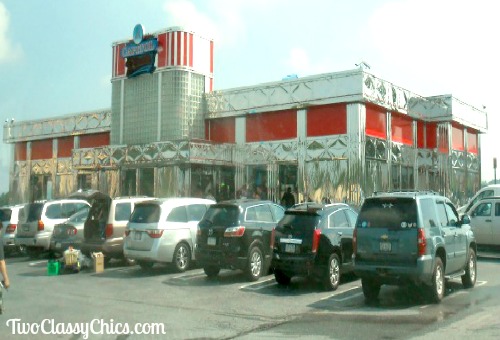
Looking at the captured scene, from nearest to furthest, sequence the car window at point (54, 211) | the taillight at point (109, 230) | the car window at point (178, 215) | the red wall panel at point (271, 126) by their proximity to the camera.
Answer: the car window at point (178, 215)
the taillight at point (109, 230)
the car window at point (54, 211)
the red wall panel at point (271, 126)

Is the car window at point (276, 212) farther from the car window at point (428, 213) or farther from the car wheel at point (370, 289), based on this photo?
the car window at point (428, 213)

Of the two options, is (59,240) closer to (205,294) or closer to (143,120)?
(205,294)

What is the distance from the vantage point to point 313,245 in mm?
12719

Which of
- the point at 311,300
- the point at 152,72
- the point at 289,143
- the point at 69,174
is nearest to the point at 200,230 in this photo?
the point at 311,300

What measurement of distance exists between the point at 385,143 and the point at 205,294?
1853 centimetres

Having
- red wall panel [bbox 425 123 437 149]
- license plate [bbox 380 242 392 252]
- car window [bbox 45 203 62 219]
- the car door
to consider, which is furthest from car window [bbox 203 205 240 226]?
red wall panel [bbox 425 123 437 149]

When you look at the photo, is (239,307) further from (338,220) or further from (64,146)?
(64,146)

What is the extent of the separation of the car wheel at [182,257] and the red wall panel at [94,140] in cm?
2402

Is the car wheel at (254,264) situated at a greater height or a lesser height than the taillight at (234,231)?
lesser

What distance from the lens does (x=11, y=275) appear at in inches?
615

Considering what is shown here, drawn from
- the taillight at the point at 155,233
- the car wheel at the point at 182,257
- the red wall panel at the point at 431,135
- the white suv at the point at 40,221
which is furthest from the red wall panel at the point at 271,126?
the taillight at the point at 155,233

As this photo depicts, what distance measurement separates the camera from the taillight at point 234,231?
1398 centimetres

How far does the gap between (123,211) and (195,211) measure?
245 cm

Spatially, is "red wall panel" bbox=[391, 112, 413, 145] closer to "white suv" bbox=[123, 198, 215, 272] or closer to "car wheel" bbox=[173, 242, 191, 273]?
"white suv" bbox=[123, 198, 215, 272]
